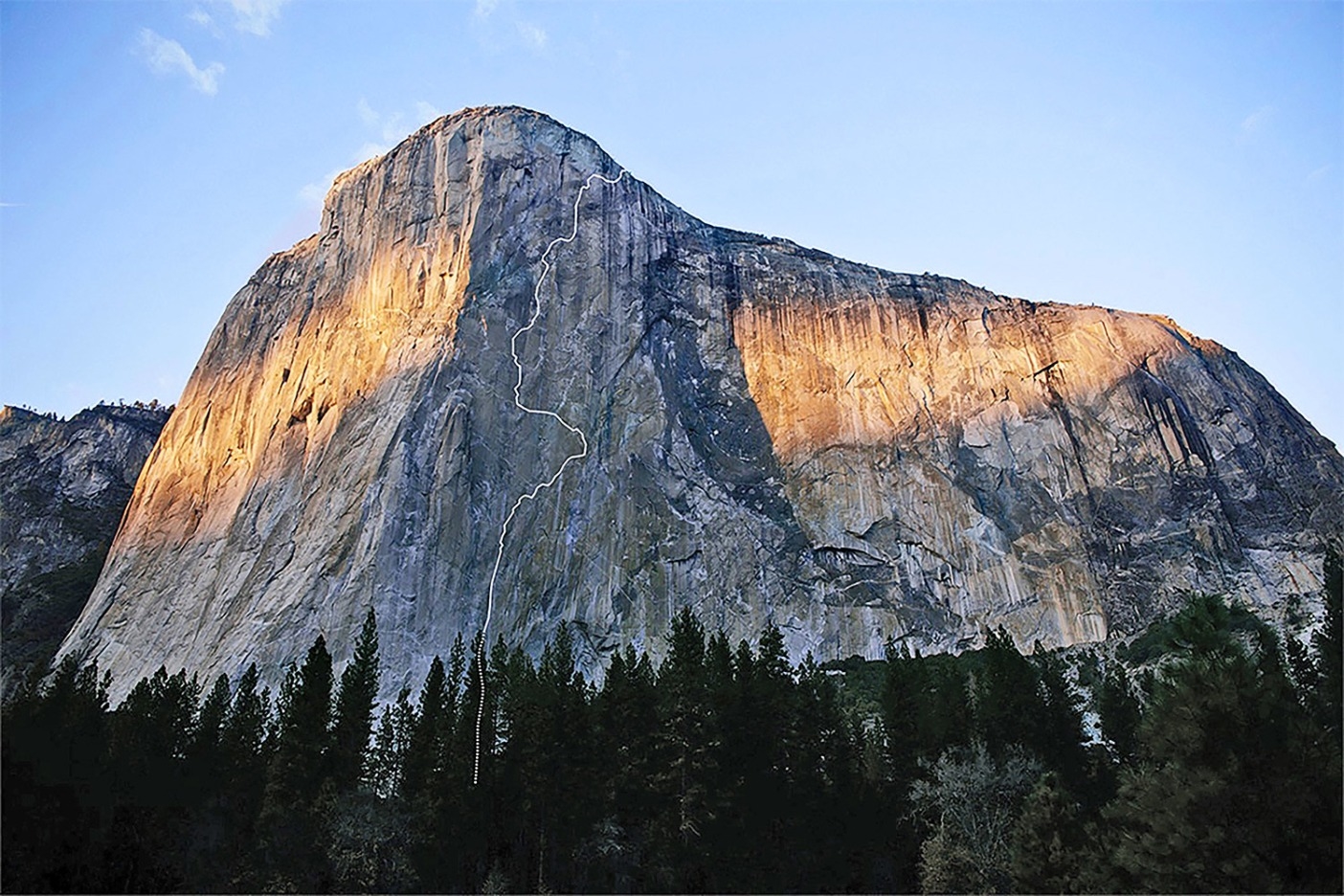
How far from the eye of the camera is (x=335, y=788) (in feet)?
92.8

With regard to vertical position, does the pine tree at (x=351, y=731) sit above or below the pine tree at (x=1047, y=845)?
above

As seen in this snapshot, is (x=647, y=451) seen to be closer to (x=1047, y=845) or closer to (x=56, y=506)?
(x=1047, y=845)

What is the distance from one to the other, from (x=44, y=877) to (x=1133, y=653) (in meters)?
48.7

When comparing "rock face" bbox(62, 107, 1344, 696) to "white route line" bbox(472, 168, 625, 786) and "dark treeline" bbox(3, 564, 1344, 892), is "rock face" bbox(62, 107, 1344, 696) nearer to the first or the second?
"white route line" bbox(472, 168, 625, 786)

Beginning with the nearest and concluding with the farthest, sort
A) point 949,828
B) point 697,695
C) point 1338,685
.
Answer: point 1338,685 < point 949,828 < point 697,695

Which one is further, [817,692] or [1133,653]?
[1133,653]

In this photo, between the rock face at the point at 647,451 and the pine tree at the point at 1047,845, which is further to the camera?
the rock face at the point at 647,451

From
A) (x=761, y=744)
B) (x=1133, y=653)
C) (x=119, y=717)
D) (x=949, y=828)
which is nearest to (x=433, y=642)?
(x=119, y=717)

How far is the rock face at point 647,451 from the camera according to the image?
58406mm

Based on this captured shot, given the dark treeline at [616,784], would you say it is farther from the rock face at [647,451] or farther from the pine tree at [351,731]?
the rock face at [647,451]

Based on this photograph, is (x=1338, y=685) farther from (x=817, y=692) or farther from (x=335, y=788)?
(x=335, y=788)

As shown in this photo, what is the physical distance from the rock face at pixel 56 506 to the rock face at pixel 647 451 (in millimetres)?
6678

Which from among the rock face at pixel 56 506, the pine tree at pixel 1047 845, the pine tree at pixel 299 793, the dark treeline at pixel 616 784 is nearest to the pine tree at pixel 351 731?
the dark treeline at pixel 616 784

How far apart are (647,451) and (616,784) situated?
3795 centimetres
